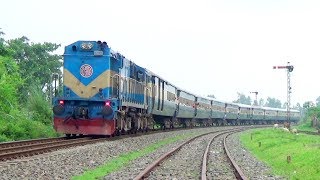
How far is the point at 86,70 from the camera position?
23125mm

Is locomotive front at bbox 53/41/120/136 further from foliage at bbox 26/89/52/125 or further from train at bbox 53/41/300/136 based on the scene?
foliage at bbox 26/89/52/125

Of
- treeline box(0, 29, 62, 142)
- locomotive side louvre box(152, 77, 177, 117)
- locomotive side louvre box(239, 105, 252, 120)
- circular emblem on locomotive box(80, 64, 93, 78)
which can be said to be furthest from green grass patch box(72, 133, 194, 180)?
locomotive side louvre box(239, 105, 252, 120)

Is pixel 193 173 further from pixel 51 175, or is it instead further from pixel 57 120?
pixel 57 120

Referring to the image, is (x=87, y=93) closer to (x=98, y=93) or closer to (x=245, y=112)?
(x=98, y=93)

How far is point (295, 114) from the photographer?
9856cm

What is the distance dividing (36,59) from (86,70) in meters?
35.1

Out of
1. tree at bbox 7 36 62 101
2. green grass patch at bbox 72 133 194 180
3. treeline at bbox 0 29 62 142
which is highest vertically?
tree at bbox 7 36 62 101

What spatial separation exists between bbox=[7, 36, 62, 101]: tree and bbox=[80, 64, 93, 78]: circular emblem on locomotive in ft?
104

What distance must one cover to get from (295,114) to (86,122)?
81.9 m

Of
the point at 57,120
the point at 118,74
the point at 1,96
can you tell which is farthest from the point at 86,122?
the point at 1,96

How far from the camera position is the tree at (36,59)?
54969mm

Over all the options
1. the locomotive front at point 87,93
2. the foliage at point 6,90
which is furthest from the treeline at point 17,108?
the locomotive front at point 87,93

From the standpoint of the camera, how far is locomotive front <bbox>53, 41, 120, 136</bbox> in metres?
22.2

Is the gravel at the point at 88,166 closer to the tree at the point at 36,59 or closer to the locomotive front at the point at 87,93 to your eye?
the locomotive front at the point at 87,93
